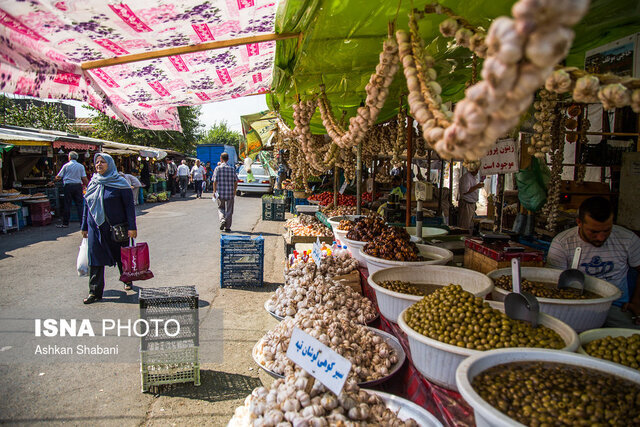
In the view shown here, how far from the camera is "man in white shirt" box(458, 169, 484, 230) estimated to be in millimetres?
8242

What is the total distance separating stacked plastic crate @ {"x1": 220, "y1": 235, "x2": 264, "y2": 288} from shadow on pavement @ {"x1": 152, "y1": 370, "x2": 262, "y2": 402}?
2652 mm

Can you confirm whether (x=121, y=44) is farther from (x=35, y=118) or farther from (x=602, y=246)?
(x=35, y=118)

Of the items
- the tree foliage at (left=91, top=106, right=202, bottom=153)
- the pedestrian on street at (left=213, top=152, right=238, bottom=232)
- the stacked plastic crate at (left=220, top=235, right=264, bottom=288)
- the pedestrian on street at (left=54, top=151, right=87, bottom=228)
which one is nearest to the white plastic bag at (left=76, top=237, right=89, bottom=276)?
the stacked plastic crate at (left=220, top=235, right=264, bottom=288)

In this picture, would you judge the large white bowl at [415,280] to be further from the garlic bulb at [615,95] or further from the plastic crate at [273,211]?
the plastic crate at [273,211]

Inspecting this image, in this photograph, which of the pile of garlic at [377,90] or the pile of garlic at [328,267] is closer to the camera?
the pile of garlic at [377,90]

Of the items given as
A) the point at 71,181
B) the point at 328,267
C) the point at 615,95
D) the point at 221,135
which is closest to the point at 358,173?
the point at 328,267

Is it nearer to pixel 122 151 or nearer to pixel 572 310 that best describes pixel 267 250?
pixel 572 310

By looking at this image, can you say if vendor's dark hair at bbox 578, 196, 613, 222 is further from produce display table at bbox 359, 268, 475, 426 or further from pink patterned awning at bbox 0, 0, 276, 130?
pink patterned awning at bbox 0, 0, 276, 130

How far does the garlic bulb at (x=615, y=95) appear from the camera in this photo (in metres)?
1.16

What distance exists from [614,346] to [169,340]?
3323 millimetres

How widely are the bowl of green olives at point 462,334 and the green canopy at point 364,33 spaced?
149 centimetres

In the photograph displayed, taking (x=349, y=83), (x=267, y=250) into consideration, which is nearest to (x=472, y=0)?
(x=349, y=83)

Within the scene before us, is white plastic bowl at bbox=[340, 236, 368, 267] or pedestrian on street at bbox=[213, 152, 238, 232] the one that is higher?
pedestrian on street at bbox=[213, 152, 238, 232]

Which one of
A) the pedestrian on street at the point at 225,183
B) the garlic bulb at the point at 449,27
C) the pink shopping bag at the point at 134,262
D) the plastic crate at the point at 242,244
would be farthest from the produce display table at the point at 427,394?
the pedestrian on street at the point at 225,183
